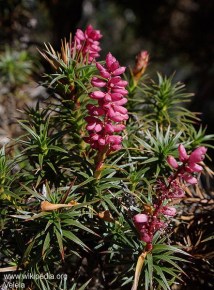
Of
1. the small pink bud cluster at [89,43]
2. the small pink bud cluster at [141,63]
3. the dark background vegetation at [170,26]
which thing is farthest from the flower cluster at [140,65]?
the dark background vegetation at [170,26]

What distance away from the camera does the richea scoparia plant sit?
1213mm

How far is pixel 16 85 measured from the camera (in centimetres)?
282

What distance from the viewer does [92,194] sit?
4.31ft

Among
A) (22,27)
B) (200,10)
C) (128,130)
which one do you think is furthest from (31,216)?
(200,10)

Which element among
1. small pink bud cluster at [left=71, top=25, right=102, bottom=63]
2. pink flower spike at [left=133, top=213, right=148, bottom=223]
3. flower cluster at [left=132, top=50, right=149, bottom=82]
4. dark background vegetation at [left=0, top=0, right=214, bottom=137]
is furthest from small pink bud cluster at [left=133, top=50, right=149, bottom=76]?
dark background vegetation at [left=0, top=0, right=214, bottom=137]

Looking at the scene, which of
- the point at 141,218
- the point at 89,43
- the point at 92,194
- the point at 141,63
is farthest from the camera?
the point at 141,63

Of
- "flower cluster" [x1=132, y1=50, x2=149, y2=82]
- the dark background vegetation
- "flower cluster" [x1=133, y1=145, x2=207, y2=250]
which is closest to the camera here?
"flower cluster" [x1=133, y1=145, x2=207, y2=250]

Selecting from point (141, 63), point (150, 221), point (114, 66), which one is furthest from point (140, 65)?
point (150, 221)

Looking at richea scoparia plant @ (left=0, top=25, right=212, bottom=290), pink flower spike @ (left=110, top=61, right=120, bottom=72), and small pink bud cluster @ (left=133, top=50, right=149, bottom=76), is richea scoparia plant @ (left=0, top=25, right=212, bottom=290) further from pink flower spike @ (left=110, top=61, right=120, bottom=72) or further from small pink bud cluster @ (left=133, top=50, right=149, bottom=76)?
small pink bud cluster @ (left=133, top=50, right=149, bottom=76)

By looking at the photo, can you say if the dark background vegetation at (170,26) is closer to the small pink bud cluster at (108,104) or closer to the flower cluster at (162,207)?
the small pink bud cluster at (108,104)

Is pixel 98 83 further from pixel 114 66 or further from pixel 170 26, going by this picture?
pixel 170 26

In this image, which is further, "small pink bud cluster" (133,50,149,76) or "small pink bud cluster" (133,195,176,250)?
"small pink bud cluster" (133,50,149,76)

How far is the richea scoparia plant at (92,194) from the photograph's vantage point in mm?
1213

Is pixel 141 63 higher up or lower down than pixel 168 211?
higher up
